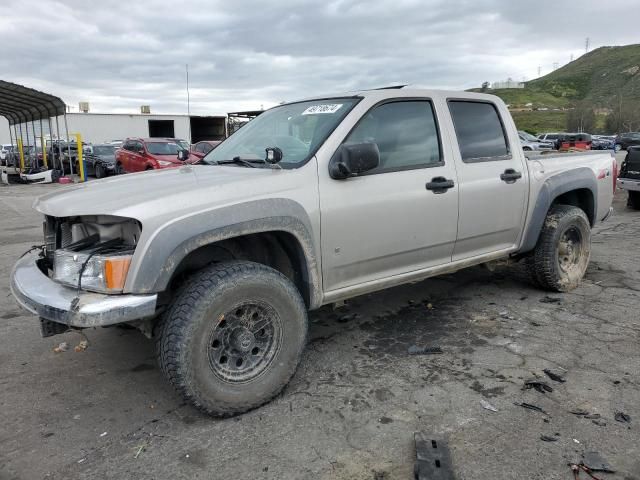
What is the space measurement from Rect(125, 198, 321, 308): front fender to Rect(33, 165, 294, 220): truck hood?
7 centimetres

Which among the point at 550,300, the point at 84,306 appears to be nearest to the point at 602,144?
the point at 550,300

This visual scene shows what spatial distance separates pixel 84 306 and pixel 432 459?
1.85 m

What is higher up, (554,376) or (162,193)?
(162,193)

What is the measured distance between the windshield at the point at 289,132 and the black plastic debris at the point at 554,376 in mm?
2124

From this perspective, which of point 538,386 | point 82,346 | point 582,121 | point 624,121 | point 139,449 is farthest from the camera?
point 582,121

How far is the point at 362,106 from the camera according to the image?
351cm

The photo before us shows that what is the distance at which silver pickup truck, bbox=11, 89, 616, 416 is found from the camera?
2666 millimetres

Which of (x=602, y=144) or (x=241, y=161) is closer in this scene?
(x=241, y=161)

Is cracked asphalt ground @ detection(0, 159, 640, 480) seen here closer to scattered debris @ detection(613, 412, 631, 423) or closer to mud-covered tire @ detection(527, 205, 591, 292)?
scattered debris @ detection(613, 412, 631, 423)

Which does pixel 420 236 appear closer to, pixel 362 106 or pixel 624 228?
pixel 362 106

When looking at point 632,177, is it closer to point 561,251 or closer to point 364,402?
point 561,251

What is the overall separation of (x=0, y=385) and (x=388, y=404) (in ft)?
8.28

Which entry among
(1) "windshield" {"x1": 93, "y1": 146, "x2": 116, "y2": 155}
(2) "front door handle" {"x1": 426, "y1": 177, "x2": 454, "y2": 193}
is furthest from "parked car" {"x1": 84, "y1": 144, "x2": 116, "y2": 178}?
(2) "front door handle" {"x1": 426, "y1": 177, "x2": 454, "y2": 193}

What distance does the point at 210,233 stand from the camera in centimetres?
275
